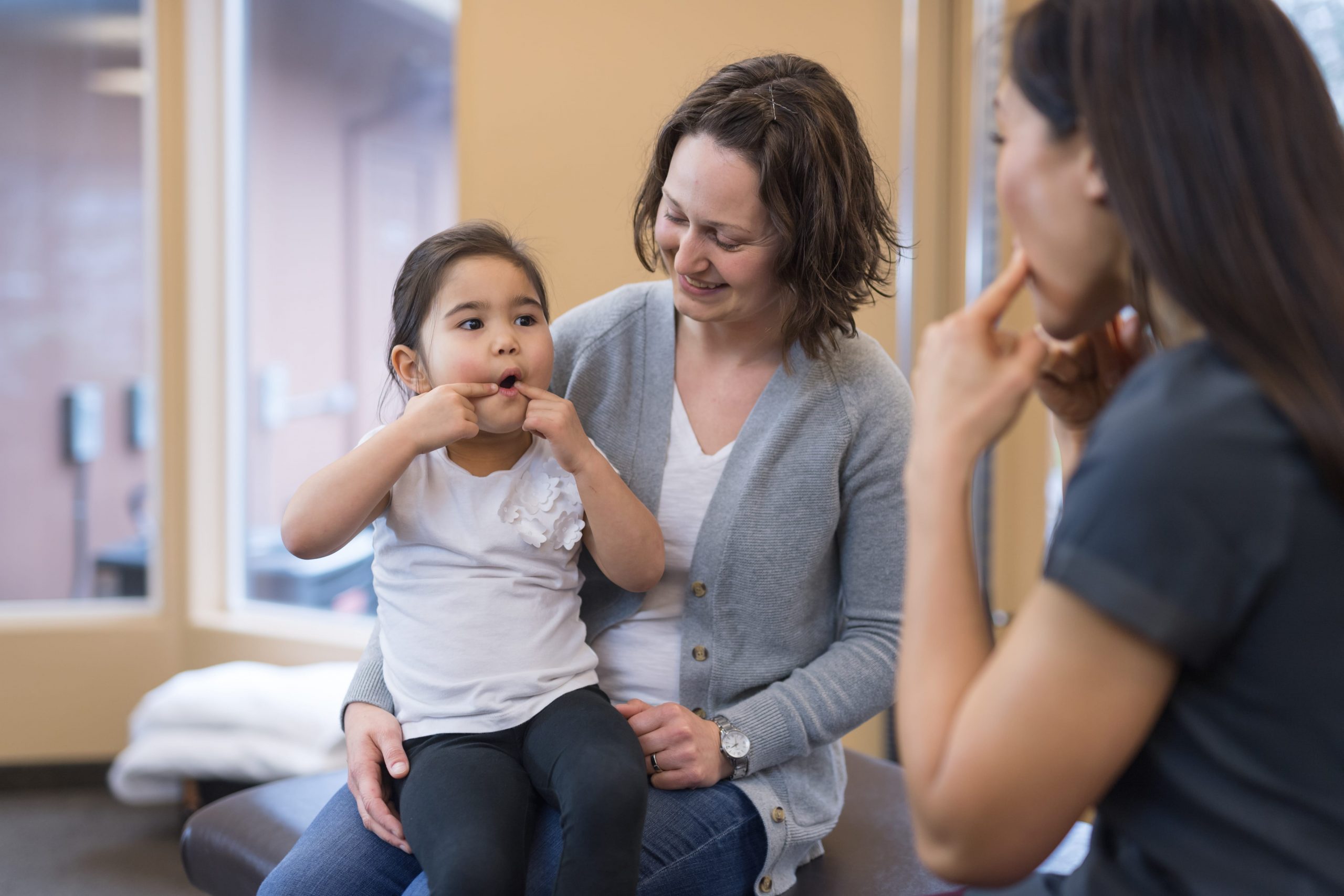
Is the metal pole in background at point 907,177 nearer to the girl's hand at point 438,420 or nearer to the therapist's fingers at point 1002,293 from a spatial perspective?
the girl's hand at point 438,420

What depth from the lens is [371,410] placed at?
3.42 metres

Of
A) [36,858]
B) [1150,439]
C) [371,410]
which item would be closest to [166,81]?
[371,410]

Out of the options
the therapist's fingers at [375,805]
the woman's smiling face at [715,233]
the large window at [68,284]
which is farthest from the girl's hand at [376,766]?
the large window at [68,284]

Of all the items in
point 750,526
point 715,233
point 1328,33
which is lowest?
point 750,526

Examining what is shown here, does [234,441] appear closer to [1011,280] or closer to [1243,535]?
[1011,280]

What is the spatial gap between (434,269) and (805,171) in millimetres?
513

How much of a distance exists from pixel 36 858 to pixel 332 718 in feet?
2.76

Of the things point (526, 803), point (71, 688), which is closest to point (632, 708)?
point (526, 803)

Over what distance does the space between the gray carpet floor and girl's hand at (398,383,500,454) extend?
1832 millimetres

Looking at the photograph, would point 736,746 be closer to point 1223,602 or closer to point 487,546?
point 487,546

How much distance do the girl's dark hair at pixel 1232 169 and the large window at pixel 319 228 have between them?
2771 millimetres

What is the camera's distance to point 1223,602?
2.24ft

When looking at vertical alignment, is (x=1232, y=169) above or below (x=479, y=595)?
above

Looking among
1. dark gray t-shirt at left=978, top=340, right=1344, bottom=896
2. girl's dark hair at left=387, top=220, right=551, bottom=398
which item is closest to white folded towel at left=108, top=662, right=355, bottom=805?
girl's dark hair at left=387, top=220, right=551, bottom=398
